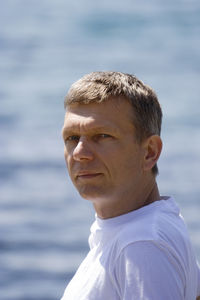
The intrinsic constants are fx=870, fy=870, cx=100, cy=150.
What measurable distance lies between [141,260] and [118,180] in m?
0.30

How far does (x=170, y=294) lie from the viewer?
207 cm

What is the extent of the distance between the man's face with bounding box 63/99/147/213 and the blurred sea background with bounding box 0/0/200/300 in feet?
23.2

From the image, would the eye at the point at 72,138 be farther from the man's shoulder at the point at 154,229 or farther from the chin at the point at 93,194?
the man's shoulder at the point at 154,229

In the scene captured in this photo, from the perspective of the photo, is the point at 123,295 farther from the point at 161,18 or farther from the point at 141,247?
the point at 161,18

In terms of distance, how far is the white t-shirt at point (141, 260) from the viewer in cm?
206

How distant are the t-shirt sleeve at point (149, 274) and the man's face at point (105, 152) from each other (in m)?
0.24

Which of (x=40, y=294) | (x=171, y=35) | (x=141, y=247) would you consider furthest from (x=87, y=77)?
(x=171, y=35)

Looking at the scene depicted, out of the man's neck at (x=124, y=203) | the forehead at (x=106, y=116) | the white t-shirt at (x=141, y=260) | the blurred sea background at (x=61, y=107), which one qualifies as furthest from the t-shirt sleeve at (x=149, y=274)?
the blurred sea background at (x=61, y=107)

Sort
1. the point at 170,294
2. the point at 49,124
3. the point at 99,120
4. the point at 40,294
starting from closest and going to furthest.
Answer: the point at 170,294 < the point at 99,120 < the point at 40,294 < the point at 49,124

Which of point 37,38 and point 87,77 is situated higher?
point 37,38

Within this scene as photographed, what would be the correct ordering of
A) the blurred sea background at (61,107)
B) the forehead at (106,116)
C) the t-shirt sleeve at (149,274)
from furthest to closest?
the blurred sea background at (61,107), the forehead at (106,116), the t-shirt sleeve at (149,274)

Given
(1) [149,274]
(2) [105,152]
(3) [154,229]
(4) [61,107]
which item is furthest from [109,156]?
(4) [61,107]

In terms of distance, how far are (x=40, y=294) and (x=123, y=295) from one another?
7.40 metres

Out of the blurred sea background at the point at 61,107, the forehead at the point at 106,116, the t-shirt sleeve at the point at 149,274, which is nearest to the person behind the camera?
the t-shirt sleeve at the point at 149,274
